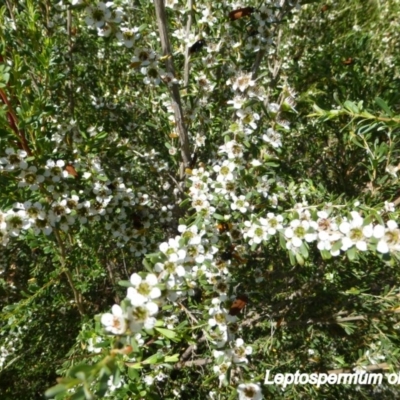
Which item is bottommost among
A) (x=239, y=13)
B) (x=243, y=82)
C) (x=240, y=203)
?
(x=240, y=203)

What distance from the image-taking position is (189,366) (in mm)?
2553

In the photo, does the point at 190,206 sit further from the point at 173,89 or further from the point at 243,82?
the point at 243,82

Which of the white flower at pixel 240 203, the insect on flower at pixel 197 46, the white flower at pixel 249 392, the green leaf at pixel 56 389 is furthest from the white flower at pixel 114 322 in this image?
the insect on flower at pixel 197 46

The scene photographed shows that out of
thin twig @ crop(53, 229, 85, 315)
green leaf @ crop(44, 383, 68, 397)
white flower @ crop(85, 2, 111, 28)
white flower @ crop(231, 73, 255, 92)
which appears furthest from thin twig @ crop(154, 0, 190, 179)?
green leaf @ crop(44, 383, 68, 397)

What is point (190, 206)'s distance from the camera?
2391mm

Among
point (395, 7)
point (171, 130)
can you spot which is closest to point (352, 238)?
point (171, 130)

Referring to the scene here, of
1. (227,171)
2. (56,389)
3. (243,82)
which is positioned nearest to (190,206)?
(227,171)

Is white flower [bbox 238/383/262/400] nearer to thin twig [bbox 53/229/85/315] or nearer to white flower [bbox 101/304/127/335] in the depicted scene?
white flower [bbox 101/304/127/335]

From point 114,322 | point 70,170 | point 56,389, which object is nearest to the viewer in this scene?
point 56,389

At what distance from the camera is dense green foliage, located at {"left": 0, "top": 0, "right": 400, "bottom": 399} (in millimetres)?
1552

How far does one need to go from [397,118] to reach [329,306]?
178 cm

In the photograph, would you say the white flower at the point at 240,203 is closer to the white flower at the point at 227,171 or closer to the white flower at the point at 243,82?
the white flower at the point at 227,171

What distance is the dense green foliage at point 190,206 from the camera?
1.55 metres

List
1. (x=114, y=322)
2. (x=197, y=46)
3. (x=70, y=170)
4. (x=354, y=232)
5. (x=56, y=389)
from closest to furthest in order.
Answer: (x=56, y=389) → (x=114, y=322) → (x=354, y=232) → (x=70, y=170) → (x=197, y=46)
